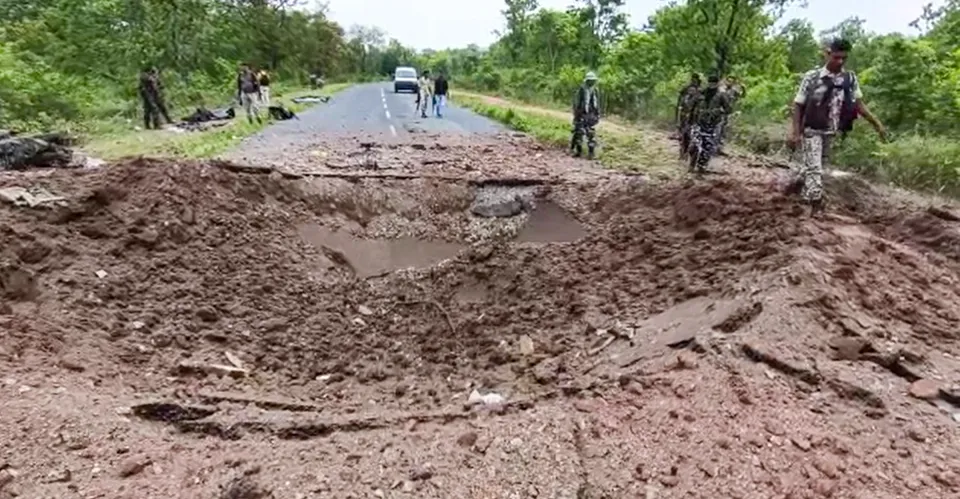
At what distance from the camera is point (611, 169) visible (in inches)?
448

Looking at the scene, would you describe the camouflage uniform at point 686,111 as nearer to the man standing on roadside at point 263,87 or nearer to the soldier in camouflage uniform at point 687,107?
the soldier in camouflage uniform at point 687,107

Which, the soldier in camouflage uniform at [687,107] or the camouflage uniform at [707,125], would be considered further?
the soldier in camouflage uniform at [687,107]

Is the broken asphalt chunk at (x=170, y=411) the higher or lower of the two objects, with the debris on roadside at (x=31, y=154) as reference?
lower

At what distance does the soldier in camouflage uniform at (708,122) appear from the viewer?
33.9 feet

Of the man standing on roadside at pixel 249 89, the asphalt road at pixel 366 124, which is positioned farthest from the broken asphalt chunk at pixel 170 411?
the man standing on roadside at pixel 249 89

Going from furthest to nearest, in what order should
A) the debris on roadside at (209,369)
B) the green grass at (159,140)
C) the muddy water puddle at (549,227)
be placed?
1. the green grass at (159,140)
2. the muddy water puddle at (549,227)
3. the debris on roadside at (209,369)

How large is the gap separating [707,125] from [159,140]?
9.29 meters

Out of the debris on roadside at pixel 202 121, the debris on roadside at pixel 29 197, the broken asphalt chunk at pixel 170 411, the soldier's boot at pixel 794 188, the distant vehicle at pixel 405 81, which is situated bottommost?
the broken asphalt chunk at pixel 170 411

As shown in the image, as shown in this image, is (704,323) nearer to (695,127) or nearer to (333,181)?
(333,181)

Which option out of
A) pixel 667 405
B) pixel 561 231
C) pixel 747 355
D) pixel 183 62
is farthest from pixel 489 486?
pixel 183 62

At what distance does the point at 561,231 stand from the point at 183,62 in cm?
2060

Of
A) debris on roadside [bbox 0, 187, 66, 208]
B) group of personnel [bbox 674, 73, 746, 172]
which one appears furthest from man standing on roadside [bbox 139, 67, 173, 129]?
group of personnel [bbox 674, 73, 746, 172]

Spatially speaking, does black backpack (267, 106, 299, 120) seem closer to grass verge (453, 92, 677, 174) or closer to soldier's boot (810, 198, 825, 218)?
grass verge (453, 92, 677, 174)

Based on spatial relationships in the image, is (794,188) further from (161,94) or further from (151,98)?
(161,94)
